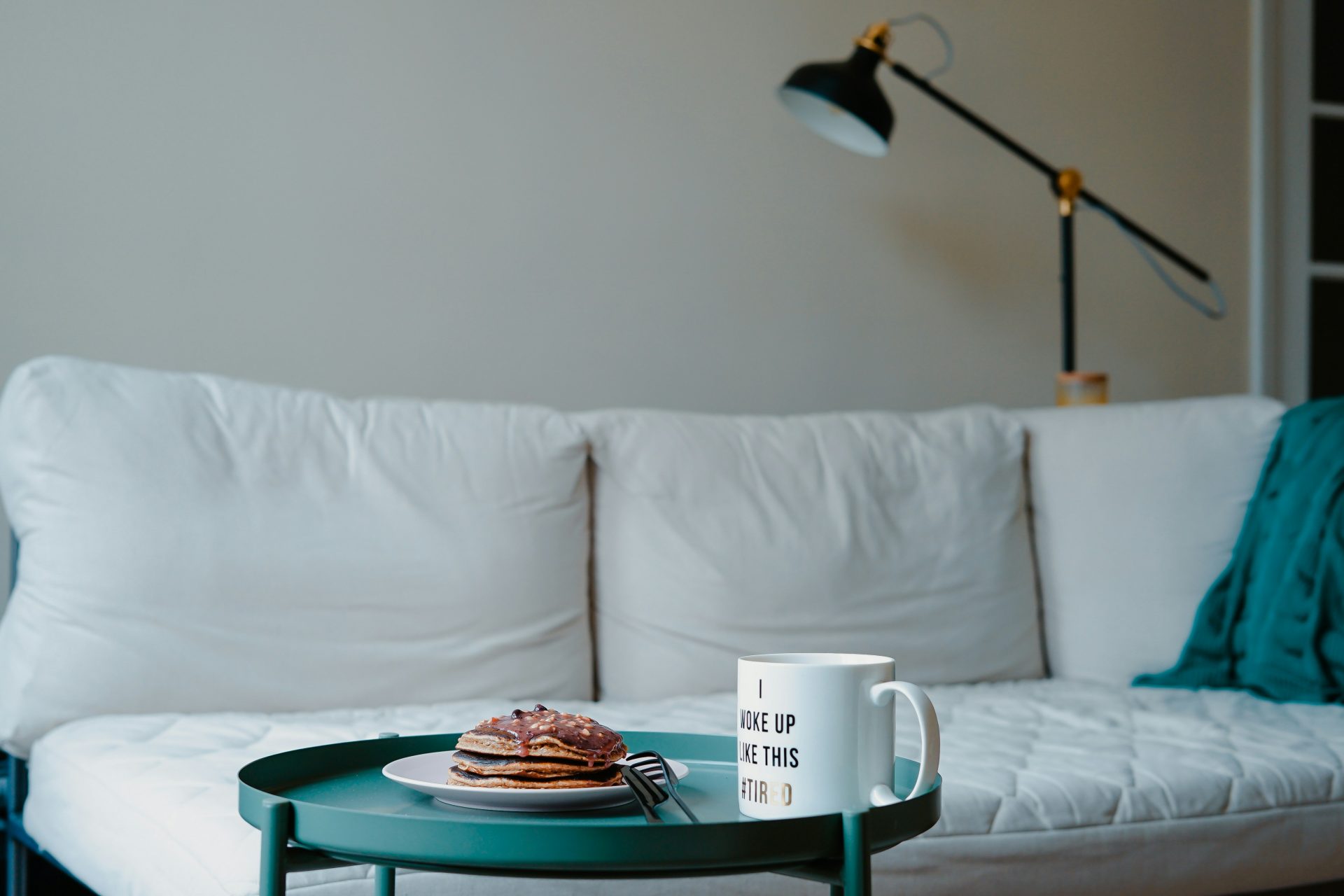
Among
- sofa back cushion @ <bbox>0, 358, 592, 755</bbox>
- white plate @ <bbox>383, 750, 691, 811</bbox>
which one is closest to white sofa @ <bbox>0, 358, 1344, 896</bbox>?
sofa back cushion @ <bbox>0, 358, 592, 755</bbox>

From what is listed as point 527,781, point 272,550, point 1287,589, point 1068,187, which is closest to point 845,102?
point 1068,187

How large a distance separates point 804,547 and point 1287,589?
696mm

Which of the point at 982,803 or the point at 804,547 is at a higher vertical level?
the point at 804,547

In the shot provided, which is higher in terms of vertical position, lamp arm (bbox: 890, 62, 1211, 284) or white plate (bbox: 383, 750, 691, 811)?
lamp arm (bbox: 890, 62, 1211, 284)

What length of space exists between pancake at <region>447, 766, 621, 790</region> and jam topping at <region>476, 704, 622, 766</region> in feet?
0.03

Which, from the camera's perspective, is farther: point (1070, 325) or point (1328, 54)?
point (1328, 54)

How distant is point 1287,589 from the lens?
1815mm

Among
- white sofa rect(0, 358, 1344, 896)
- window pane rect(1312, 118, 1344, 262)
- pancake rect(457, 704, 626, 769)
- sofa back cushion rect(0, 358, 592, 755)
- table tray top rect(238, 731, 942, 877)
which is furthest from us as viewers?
window pane rect(1312, 118, 1344, 262)

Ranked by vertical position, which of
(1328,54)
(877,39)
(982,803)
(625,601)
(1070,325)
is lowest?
(982,803)

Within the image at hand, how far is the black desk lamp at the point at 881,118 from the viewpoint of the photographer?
207 centimetres

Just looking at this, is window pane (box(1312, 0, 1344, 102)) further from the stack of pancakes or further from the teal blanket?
the stack of pancakes

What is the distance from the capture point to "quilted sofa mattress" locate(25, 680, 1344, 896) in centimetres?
105

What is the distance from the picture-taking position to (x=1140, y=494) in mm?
1990

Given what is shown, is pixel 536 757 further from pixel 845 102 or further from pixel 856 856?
pixel 845 102
